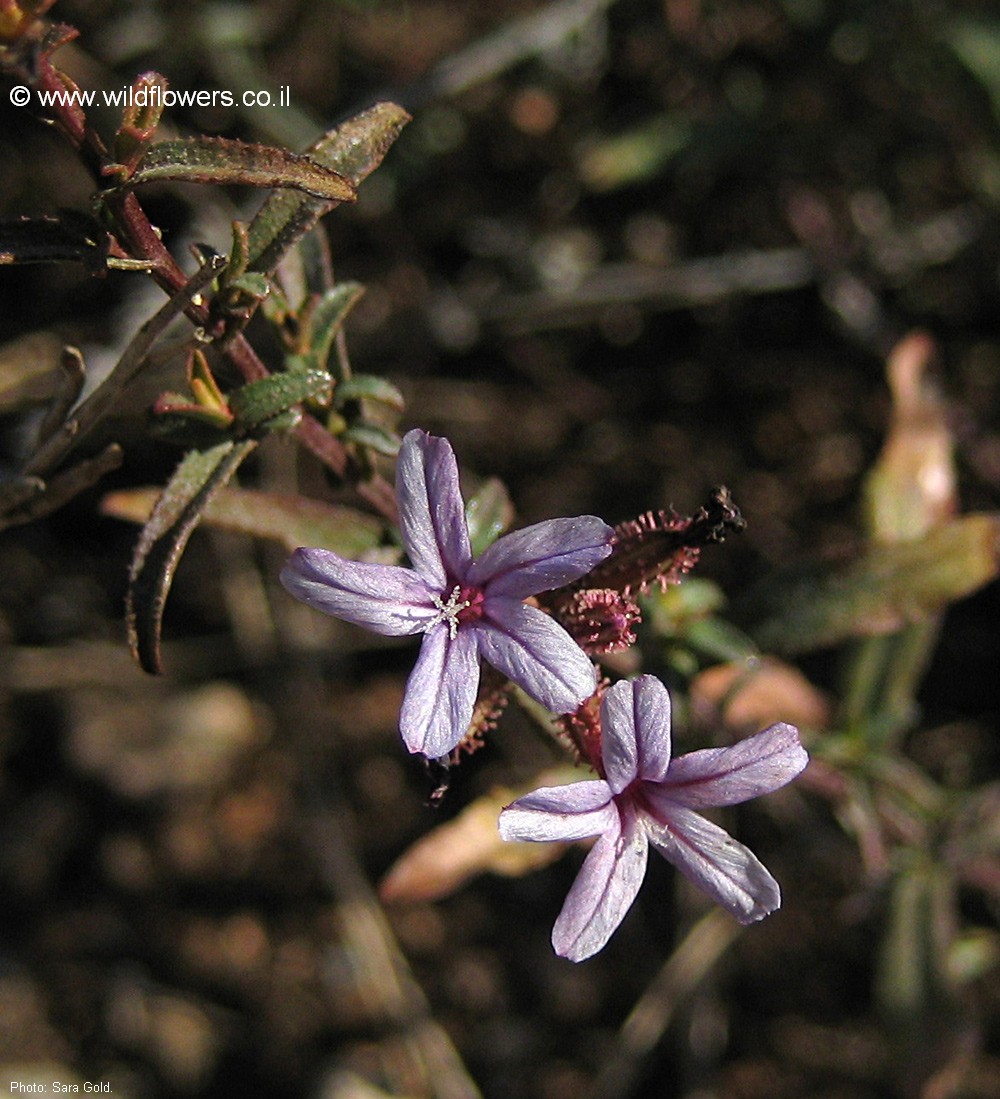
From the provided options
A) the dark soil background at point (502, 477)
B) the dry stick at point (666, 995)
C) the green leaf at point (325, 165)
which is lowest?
the dry stick at point (666, 995)

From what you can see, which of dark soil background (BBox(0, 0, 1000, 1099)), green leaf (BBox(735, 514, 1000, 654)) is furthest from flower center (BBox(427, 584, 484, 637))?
dark soil background (BBox(0, 0, 1000, 1099))

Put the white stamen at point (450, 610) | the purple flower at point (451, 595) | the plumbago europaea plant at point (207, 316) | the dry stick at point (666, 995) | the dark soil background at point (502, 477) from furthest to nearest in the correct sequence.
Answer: the dark soil background at point (502, 477)
the dry stick at point (666, 995)
the white stamen at point (450, 610)
the purple flower at point (451, 595)
the plumbago europaea plant at point (207, 316)

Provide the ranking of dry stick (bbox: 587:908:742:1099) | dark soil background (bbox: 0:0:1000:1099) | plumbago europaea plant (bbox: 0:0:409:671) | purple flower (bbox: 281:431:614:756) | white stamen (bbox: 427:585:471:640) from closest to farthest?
1. plumbago europaea plant (bbox: 0:0:409:671)
2. purple flower (bbox: 281:431:614:756)
3. white stamen (bbox: 427:585:471:640)
4. dry stick (bbox: 587:908:742:1099)
5. dark soil background (bbox: 0:0:1000:1099)

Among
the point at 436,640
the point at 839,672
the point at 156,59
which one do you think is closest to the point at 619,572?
the point at 436,640

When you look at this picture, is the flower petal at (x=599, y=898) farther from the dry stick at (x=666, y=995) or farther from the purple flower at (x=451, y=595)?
the dry stick at (x=666, y=995)

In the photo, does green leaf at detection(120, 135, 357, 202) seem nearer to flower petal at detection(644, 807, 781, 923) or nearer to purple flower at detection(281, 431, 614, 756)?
purple flower at detection(281, 431, 614, 756)

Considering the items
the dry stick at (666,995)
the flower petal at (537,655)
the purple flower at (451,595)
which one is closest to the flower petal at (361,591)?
the purple flower at (451,595)
